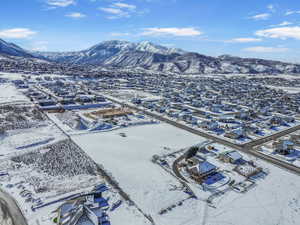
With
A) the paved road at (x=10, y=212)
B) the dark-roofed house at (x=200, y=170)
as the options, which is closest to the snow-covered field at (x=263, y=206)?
the dark-roofed house at (x=200, y=170)

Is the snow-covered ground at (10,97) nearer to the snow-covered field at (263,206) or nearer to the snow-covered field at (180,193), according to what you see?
the snow-covered field at (180,193)

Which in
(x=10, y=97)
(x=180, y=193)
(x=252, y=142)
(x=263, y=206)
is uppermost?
(x=10, y=97)

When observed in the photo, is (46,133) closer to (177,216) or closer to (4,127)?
(4,127)

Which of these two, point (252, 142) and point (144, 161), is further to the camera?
point (252, 142)

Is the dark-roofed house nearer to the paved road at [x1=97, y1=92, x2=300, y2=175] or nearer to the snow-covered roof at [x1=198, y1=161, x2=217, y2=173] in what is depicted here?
the snow-covered roof at [x1=198, y1=161, x2=217, y2=173]

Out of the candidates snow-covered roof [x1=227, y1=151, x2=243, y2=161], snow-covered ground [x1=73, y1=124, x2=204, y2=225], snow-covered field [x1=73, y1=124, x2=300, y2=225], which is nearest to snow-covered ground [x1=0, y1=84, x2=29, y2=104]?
snow-covered ground [x1=73, y1=124, x2=204, y2=225]

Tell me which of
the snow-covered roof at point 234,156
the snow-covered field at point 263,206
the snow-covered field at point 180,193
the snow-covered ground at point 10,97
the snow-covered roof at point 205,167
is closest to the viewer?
the snow-covered field at point 263,206

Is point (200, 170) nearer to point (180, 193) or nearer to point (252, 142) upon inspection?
point (180, 193)

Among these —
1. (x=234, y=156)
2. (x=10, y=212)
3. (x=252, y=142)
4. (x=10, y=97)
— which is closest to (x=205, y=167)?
(x=234, y=156)

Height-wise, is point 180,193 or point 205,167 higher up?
point 205,167
